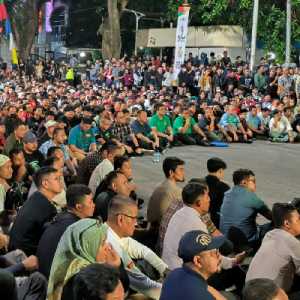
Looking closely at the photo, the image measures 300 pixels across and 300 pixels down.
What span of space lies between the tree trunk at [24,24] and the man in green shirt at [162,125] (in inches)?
964

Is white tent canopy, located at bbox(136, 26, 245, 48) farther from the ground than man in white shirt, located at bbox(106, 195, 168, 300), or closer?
farther from the ground

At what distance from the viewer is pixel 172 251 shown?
19.5 ft

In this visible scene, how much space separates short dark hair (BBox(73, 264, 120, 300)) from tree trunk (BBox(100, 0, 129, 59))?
33.1 metres

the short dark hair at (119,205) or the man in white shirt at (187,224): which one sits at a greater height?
the short dark hair at (119,205)

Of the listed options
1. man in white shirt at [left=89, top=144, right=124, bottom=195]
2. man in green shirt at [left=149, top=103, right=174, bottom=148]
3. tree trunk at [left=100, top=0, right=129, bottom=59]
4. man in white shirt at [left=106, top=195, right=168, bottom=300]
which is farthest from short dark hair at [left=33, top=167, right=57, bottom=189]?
tree trunk at [left=100, top=0, right=129, bottom=59]

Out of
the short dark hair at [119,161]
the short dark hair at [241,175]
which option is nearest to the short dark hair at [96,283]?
the short dark hair at [241,175]

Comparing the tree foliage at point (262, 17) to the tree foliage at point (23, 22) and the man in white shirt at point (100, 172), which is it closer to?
the tree foliage at point (23, 22)

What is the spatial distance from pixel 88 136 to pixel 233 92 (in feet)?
36.2

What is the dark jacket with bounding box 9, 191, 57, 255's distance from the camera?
19.1 ft

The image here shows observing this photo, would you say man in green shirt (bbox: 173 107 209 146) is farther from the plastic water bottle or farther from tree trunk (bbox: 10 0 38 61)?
tree trunk (bbox: 10 0 38 61)

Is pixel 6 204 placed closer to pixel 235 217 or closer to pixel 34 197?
pixel 34 197

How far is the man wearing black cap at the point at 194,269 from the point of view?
4.15 metres

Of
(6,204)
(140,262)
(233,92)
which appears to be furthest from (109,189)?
(233,92)

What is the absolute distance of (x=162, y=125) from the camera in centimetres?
1639
